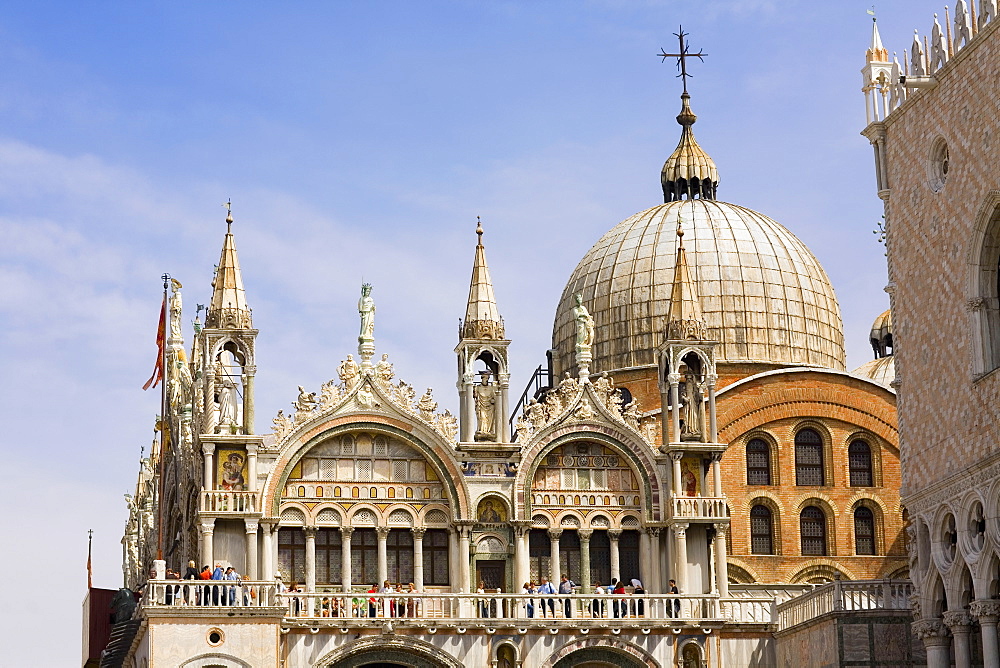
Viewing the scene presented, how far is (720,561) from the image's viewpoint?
41500 millimetres

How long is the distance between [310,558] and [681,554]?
7.96 m

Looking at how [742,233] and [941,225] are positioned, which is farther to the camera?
[742,233]

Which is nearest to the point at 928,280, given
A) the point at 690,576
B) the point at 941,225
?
the point at 941,225

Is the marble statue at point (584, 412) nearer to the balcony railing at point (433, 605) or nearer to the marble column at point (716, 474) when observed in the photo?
the marble column at point (716, 474)

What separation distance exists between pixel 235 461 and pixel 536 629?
23.9 ft

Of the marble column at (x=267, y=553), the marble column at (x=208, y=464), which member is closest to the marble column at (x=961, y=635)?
the marble column at (x=267, y=553)

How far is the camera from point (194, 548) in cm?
4219

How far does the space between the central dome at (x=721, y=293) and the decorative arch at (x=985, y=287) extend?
17.8 m

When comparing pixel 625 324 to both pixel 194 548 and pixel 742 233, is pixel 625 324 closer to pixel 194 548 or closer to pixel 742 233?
pixel 742 233

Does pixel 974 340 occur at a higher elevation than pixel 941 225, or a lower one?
lower

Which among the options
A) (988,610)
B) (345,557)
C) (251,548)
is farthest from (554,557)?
(988,610)

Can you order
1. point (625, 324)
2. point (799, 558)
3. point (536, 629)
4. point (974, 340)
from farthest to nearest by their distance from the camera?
1. point (625, 324)
2. point (799, 558)
3. point (536, 629)
4. point (974, 340)

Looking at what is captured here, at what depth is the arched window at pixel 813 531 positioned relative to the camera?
47844mm

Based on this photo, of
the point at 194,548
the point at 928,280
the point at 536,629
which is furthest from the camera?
the point at 194,548
